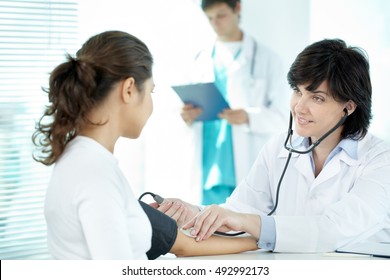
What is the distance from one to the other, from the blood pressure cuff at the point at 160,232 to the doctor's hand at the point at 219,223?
3.7 inches

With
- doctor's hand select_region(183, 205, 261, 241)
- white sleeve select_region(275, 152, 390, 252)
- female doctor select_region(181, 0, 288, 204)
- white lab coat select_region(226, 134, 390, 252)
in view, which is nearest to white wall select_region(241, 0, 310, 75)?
female doctor select_region(181, 0, 288, 204)

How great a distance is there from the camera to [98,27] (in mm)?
3590

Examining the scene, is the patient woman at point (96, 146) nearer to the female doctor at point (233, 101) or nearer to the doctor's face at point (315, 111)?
the doctor's face at point (315, 111)

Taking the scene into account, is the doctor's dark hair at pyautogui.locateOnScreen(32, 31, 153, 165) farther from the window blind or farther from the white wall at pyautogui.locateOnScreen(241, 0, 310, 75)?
the white wall at pyautogui.locateOnScreen(241, 0, 310, 75)

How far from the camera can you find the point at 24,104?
337cm

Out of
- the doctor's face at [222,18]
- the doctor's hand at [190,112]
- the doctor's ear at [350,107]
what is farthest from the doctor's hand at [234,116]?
the doctor's ear at [350,107]

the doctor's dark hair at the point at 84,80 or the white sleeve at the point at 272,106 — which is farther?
the white sleeve at the point at 272,106

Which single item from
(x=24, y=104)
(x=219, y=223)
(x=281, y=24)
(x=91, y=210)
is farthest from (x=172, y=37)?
(x=91, y=210)

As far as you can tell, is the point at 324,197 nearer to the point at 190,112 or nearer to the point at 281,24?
the point at 190,112

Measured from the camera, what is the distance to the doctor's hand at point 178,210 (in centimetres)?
159

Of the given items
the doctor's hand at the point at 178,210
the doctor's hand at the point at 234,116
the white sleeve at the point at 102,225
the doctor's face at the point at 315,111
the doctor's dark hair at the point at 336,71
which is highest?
the doctor's dark hair at the point at 336,71

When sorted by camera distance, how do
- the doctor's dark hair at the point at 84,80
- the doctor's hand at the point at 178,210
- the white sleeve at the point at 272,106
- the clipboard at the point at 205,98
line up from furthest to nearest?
the white sleeve at the point at 272,106 → the clipboard at the point at 205,98 → the doctor's hand at the point at 178,210 → the doctor's dark hair at the point at 84,80

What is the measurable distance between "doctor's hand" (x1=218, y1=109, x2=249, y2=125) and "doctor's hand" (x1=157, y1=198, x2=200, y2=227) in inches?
71.6
